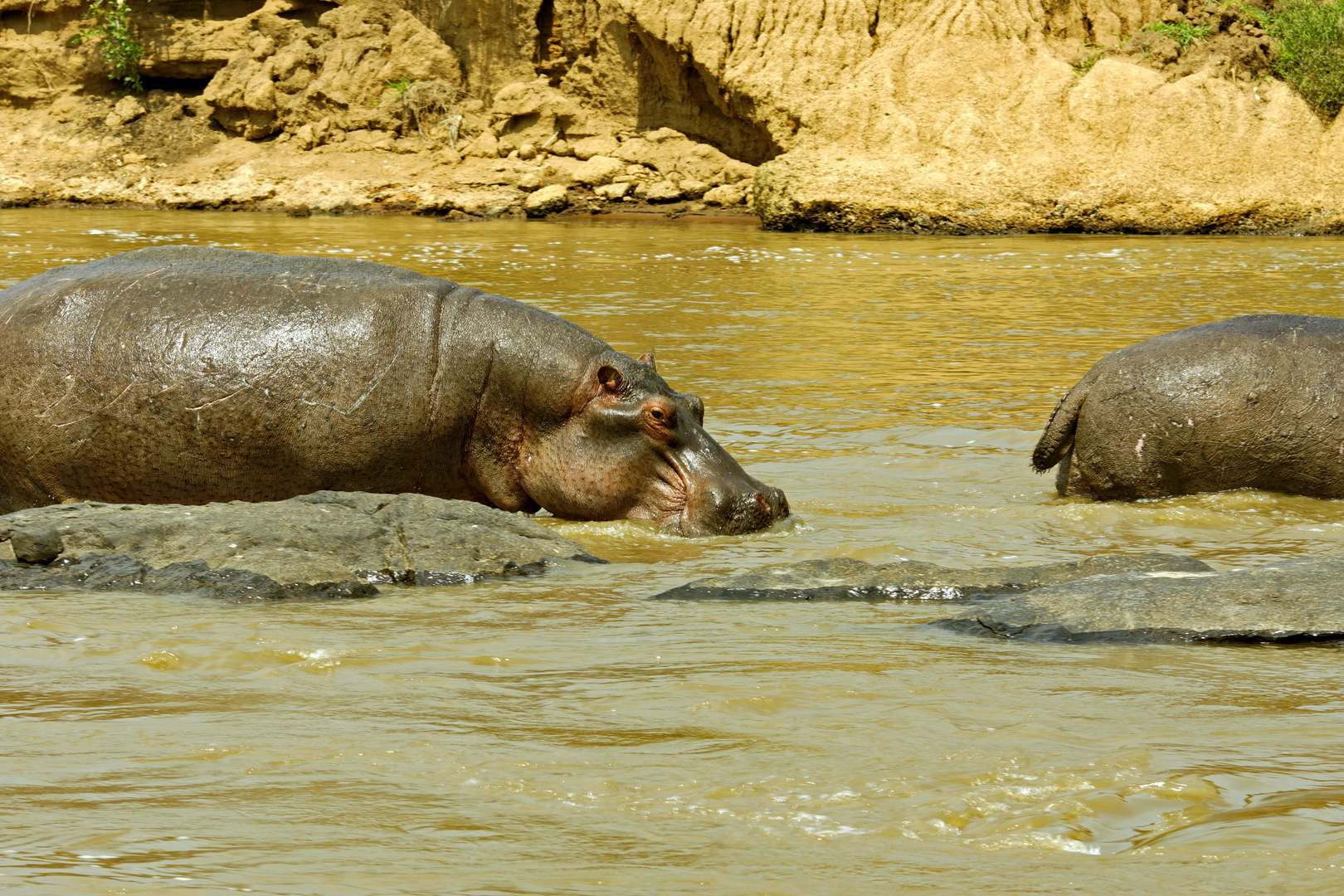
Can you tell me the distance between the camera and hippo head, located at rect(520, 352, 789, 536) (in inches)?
211

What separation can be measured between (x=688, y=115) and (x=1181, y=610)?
73.8 ft

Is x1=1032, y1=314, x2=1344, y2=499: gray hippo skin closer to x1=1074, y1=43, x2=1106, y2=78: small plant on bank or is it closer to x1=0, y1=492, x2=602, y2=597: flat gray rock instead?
x1=0, y1=492, x2=602, y2=597: flat gray rock

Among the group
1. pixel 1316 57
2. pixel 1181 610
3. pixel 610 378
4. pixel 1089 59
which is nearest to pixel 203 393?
pixel 610 378

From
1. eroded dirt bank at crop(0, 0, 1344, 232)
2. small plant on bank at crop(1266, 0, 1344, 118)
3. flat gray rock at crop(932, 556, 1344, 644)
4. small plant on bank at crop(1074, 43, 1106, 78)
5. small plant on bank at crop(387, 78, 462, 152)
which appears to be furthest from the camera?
small plant on bank at crop(387, 78, 462, 152)

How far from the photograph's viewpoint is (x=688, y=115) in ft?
82.4

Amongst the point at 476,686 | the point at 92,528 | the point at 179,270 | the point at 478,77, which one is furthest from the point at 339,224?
the point at 476,686

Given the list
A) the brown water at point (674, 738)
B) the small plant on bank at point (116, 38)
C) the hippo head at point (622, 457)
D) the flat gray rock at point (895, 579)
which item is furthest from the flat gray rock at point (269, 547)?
the small plant on bank at point (116, 38)

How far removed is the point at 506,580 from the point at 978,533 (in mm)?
1863

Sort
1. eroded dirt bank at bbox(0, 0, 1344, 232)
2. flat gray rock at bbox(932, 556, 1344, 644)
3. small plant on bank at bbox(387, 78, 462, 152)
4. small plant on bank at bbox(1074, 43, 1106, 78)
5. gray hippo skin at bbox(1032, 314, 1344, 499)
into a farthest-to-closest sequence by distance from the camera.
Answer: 1. small plant on bank at bbox(387, 78, 462, 152)
2. small plant on bank at bbox(1074, 43, 1106, 78)
3. eroded dirt bank at bbox(0, 0, 1344, 232)
4. gray hippo skin at bbox(1032, 314, 1344, 499)
5. flat gray rock at bbox(932, 556, 1344, 644)

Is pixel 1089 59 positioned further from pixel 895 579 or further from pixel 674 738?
pixel 674 738

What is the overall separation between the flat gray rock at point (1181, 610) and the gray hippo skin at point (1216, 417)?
216 centimetres

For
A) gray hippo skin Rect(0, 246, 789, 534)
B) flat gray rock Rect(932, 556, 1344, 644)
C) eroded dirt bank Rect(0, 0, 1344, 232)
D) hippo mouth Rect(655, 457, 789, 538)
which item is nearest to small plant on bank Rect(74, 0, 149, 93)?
eroded dirt bank Rect(0, 0, 1344, 232)

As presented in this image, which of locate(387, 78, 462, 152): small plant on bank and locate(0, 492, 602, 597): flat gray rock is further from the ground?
locate(387, 78, 462, 152): small plant on bank

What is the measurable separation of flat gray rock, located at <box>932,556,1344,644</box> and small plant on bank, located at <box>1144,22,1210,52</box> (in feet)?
64.6
